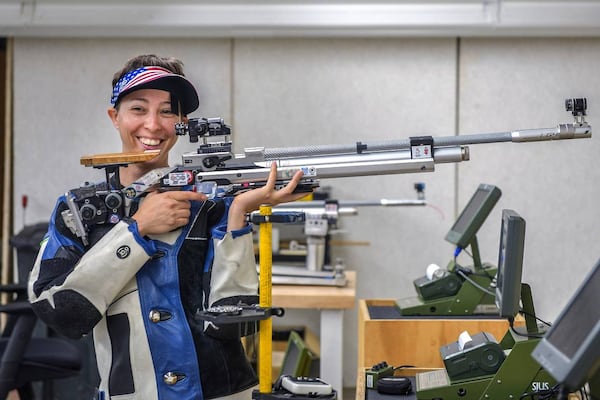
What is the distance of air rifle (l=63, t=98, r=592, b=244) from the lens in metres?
2.00

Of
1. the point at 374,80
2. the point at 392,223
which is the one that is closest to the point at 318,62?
the point at 374,80

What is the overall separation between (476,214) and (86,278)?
173 cm

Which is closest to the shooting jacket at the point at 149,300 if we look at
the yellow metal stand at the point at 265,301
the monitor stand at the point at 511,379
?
the yellow metal stand at the point at 265,301

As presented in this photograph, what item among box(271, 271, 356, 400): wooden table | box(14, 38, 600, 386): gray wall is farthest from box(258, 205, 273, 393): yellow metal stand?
box(14, 38, 600, 386): gray wall

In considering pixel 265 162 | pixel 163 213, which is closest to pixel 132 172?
pixel 163 213

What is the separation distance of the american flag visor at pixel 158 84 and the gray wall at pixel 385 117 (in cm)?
304

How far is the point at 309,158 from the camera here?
205 cm

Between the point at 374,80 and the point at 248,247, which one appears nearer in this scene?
the point at 248,247

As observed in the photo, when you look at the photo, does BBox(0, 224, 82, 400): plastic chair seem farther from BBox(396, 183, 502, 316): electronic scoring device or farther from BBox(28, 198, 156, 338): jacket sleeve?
BBox(28, 198, 156, 338): jacket sleeve

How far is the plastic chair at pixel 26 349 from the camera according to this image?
361cm

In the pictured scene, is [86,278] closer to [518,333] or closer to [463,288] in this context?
[518,333]

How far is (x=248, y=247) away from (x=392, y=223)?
3440 mm

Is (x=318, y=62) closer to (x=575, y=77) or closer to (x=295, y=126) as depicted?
(x=295, y=126)

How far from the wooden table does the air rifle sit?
1792mm
